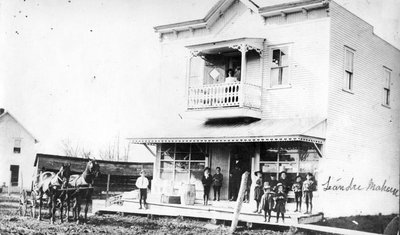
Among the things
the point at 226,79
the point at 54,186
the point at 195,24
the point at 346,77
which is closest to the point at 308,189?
the point at 346,77

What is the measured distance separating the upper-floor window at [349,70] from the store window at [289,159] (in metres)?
1.82

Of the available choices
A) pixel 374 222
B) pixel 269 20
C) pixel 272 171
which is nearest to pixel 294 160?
pixel 272 171

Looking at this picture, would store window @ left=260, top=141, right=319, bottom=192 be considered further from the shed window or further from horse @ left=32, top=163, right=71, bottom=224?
the shed window

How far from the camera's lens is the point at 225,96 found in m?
14.5

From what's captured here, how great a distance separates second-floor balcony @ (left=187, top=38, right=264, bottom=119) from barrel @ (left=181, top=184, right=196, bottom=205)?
195 centimetres

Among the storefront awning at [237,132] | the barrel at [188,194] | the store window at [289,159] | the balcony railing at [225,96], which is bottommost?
the barrel at [188,194]

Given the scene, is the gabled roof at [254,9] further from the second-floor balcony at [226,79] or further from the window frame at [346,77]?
the window frame at [346,77]

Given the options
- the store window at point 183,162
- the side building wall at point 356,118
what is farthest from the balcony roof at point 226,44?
the store window at point 183,162

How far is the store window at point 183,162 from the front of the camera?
15.4 metres

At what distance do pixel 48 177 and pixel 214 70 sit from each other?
18.0 ft

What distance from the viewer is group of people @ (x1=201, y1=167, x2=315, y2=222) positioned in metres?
12.3

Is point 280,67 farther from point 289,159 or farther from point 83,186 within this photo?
point 83,186

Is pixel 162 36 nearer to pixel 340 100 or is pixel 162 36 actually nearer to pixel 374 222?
pixel 340 100

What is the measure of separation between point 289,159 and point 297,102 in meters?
1.46
